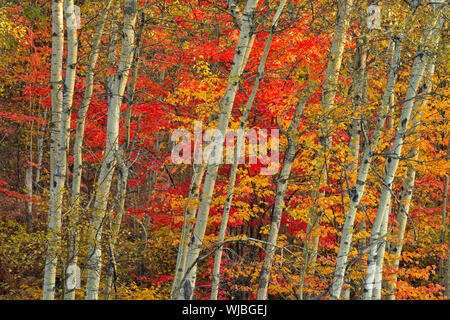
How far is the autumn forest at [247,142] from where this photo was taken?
7.34m

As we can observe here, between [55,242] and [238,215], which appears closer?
[55,242]

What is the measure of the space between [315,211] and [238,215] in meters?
2.08

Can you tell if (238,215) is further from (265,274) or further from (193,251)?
(193,251)

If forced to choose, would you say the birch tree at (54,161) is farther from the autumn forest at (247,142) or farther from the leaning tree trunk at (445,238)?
the leaning tree trunk at (445,238)

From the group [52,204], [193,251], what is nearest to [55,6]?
[52,204]

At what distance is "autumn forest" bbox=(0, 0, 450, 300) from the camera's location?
734 cm

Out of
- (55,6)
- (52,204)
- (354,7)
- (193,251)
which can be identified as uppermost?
(354,7)

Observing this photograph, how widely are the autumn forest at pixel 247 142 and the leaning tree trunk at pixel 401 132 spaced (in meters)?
0.02

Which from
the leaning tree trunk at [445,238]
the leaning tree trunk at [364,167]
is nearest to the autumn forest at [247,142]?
the leaning tree trunk at [364,167]

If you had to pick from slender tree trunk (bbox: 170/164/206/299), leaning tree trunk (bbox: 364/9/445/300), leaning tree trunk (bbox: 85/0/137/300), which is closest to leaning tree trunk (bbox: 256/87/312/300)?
slender tree trunk (bbox: 170/164/206/299)

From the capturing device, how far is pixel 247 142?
11156 millimetres

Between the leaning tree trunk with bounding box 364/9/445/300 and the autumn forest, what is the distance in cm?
2

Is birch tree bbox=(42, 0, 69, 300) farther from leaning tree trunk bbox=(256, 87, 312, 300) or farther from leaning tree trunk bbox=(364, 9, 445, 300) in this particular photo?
leaning tree trunk bbox=(364, 9, 445, 300)
